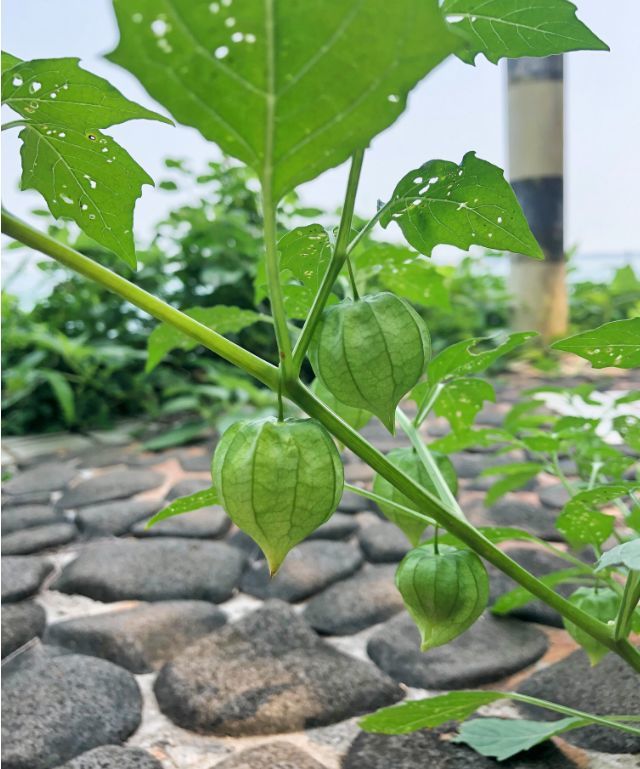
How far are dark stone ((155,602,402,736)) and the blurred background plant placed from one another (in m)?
1.19

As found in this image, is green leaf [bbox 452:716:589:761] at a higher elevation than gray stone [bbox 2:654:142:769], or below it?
higher

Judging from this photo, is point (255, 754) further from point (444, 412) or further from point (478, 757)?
point (444, 412)

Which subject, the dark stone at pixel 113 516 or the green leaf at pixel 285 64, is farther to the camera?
the dark stone at pixel 113 516

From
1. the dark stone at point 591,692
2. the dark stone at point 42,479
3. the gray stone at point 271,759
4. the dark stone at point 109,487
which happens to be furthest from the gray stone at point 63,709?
the dark stone at point 42,479

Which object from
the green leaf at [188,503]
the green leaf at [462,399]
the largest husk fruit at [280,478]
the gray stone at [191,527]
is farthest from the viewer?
the gray stone at [191,527]

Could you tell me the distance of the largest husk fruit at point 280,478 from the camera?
0.32 meters

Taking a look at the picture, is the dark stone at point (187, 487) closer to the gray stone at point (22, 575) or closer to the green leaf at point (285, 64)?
the gray stone at point (22, 575)

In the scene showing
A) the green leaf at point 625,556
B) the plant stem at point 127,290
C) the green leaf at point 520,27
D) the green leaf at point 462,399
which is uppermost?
the green leaf at point 520,27

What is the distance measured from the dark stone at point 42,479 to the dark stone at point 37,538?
12.2 inches

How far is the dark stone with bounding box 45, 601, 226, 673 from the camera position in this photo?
34.5 inches

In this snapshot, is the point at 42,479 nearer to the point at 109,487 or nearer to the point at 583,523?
the point at 109,487

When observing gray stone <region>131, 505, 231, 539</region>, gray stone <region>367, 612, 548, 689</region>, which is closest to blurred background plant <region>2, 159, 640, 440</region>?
gray stone <region>131, 505, 231, 539</region>

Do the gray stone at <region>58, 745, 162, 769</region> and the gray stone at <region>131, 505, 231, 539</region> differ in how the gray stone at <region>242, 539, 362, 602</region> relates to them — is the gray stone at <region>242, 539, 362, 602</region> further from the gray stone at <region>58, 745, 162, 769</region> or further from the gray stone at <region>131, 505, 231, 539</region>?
the gray stone at <region>58, 745, 162, 769</region>

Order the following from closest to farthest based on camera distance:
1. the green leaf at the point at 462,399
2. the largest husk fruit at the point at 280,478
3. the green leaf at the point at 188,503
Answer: the largest husk fruit at the point at 280,478 < the green leaf at the point at 188,503 < the green leaf at the point at 462,399
